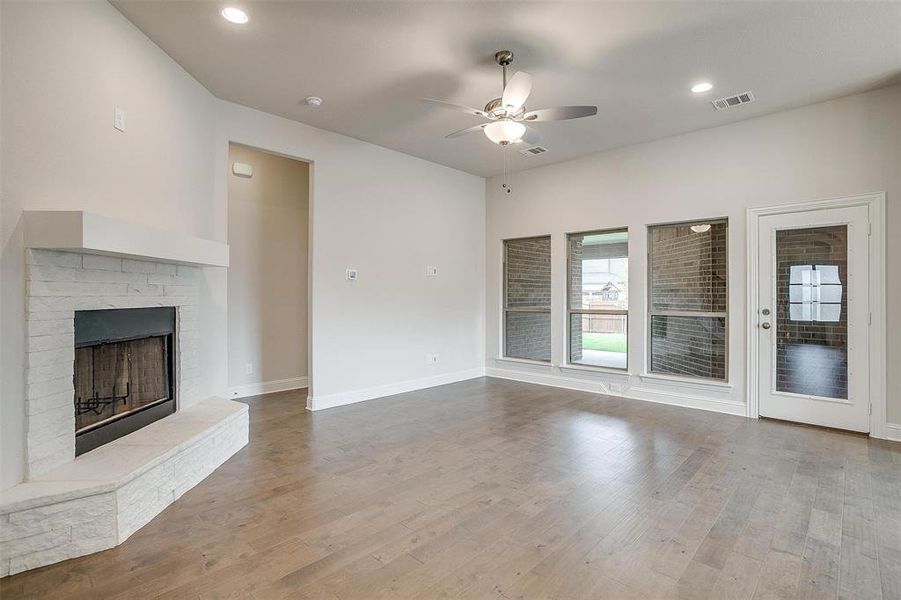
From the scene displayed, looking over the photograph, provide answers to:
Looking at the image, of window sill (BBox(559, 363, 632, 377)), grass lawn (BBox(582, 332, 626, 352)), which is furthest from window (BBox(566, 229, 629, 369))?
window sill (BBox(559, 363, 632, 377))

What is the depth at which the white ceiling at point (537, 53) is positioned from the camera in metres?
2.85

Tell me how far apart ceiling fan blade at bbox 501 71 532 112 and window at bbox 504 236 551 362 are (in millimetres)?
3330

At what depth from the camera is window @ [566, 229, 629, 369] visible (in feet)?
18.7

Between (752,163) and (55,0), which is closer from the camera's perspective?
(55,0)

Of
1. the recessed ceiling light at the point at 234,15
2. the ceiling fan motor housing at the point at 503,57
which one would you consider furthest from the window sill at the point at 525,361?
the recessed ceiling light at the point at 234,15

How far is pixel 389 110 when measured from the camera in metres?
4.38

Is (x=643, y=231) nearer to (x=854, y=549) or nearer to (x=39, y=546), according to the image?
(x=854, y=549)

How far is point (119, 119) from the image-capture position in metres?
2.89

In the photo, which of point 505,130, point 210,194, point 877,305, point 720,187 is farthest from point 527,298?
point 210,194

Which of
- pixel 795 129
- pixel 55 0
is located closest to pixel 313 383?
pixel 55 0

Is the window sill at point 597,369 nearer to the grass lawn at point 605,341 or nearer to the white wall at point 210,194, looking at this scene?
the grass lawn at point 605,341

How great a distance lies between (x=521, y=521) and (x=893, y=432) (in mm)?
3787

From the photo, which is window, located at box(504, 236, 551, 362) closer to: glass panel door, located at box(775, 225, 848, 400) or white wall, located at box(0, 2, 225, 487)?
glass panel door, located at box(775, 225, 848, 400)

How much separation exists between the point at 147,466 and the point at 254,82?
10.3 feet
